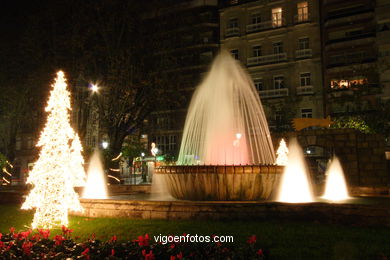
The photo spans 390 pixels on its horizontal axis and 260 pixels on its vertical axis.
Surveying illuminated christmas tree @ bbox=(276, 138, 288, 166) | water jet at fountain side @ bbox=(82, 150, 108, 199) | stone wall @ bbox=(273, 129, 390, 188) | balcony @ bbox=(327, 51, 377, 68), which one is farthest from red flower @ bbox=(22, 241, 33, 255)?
balcony @ bbox=(327, 51, 377, 68)

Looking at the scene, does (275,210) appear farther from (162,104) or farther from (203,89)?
(162,104)

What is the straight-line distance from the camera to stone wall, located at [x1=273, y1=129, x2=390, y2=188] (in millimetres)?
19328

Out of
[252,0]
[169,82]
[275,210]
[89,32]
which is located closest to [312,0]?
[252,0]

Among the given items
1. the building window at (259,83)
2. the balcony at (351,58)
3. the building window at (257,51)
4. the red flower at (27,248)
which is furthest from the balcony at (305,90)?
the red flower at (27,248)

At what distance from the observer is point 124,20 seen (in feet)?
68.0

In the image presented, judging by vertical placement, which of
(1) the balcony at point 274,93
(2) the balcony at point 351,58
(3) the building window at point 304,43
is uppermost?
(3) the building window at point 304,43

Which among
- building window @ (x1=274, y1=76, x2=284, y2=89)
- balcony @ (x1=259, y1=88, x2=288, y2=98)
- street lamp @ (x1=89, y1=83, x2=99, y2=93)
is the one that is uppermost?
building window @ (x1=274, y1=76, x2=284, y2=89)

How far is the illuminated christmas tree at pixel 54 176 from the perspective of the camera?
825 centimetres

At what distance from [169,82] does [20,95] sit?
10.8 meters

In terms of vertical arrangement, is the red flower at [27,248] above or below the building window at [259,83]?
below

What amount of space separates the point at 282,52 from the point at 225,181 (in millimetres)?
30638

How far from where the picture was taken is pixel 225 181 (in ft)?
27.8

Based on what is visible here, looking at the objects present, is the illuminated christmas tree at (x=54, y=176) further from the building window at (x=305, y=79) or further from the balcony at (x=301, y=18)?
the balcony at (x=301, y=18)

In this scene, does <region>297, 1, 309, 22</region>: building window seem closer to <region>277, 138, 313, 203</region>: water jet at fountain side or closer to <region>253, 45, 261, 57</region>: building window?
<region>253, 45, 261, 57</region>: building window
